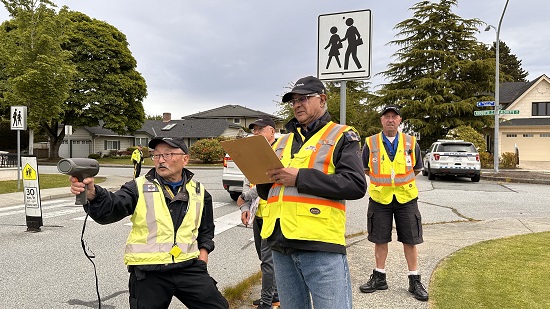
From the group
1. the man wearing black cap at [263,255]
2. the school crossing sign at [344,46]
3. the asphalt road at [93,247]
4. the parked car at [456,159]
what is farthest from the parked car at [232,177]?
the parked car at [456,159]

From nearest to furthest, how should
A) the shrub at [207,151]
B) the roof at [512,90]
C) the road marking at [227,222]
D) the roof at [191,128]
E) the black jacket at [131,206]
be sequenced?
the black jacket at [131,206] < the road marking at [227,222] < the shrub at [207,151] < the roof at [512,90] < the roof at [191,128]

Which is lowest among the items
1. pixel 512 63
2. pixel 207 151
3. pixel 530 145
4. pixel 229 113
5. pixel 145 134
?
pixel 207 151

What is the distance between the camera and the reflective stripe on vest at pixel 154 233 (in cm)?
270

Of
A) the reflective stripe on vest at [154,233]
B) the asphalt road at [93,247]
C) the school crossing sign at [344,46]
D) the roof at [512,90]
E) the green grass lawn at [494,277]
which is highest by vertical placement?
the roof at [512,90]

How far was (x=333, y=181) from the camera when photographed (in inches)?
87.4

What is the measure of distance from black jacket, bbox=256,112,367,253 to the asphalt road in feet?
7.89

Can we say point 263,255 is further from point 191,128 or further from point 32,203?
point 191,128

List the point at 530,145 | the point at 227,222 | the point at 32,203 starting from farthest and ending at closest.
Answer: the point at 530,145, the point at 227,222, the point at 32,203

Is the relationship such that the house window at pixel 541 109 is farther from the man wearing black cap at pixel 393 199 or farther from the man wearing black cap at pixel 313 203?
the man wearing black cap at pixel 313 203

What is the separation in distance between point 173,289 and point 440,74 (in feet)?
119

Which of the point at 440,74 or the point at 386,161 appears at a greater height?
the point at 440,74

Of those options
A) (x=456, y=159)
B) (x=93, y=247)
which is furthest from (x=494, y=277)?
(x=456, y=159)

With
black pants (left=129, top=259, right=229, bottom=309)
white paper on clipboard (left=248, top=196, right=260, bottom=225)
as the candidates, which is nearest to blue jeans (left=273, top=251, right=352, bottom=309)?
black pants (left=129, top=259, right=229, bottom=309)

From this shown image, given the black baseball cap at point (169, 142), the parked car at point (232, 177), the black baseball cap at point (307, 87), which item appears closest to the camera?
the black baseball cap at point (307, 87)
